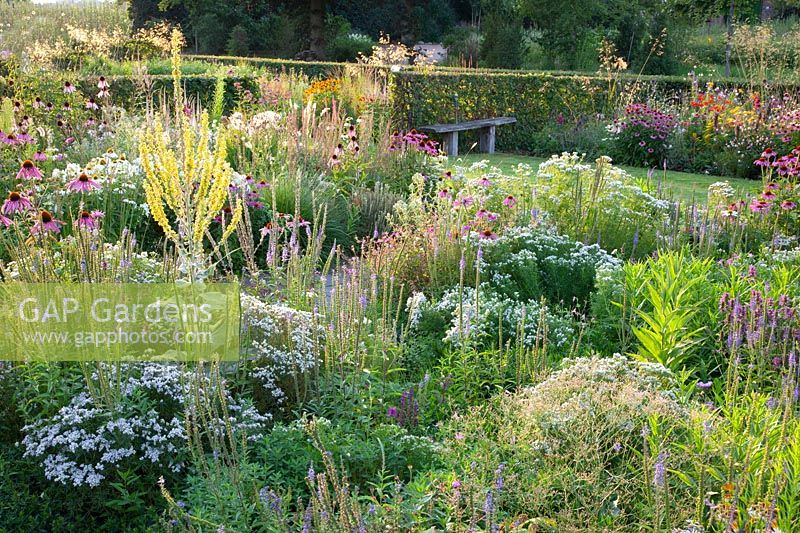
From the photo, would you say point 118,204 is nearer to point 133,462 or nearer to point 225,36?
point 133,462

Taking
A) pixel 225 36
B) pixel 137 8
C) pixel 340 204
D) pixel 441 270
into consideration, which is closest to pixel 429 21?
pixel 225 36

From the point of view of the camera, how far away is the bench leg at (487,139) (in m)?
13.5

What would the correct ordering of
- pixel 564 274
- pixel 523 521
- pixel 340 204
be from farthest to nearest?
1. pixel 340 204
2. pixel 564 274
3. pixel 523 521

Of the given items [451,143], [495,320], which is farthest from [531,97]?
[495,320]

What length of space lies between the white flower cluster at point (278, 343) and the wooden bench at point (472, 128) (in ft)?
28.9

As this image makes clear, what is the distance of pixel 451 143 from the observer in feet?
42.2

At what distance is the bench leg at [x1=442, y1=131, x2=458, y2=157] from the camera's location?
502 inches

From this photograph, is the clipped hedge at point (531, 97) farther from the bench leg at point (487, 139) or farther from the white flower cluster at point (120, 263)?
the white flower cluster at point (120, 263)

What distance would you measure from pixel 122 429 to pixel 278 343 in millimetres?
1007

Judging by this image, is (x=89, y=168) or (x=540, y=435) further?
(x=89, y=168)

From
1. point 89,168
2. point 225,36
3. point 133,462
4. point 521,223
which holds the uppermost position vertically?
point 225,36

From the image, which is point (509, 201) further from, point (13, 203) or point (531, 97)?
point (531, 97)

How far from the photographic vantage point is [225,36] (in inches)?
1147

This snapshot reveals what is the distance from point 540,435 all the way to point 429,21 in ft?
96.7
